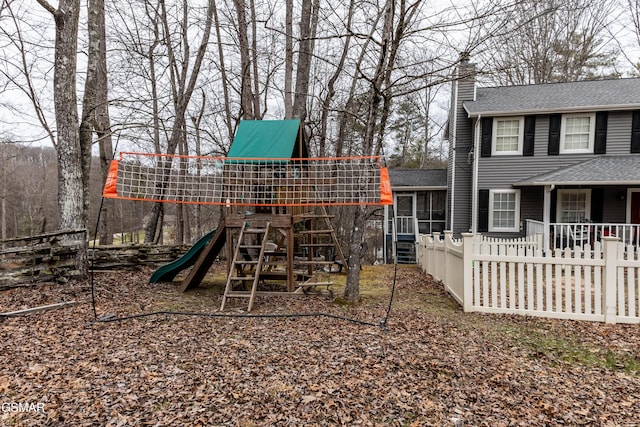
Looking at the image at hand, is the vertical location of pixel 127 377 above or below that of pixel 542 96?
below

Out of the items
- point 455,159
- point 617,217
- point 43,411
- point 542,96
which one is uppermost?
point 542,96

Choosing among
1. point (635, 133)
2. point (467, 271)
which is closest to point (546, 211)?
point (635, 133)

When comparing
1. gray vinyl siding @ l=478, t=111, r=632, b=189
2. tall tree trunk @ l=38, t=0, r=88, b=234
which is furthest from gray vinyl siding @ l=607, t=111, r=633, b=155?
tall tree trunk @ l=38, t=0, r=88, b=234

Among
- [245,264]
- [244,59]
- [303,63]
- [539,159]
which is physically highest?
[244,59]

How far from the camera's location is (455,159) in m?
14.6

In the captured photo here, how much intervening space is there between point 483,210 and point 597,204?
3562 millimetres

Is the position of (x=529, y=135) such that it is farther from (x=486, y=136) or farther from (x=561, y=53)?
(x=561, y=53)

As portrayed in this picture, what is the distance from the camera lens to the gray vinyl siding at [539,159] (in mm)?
12516

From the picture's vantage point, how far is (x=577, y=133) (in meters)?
12.9

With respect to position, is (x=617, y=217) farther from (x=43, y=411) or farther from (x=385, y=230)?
(x=43, y=411)

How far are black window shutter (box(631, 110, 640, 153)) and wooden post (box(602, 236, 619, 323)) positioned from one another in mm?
10466

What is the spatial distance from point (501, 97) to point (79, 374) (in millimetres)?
15752

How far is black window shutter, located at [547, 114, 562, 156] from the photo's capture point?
12883mm

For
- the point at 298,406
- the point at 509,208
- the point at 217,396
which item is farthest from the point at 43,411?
the point at 509,208
